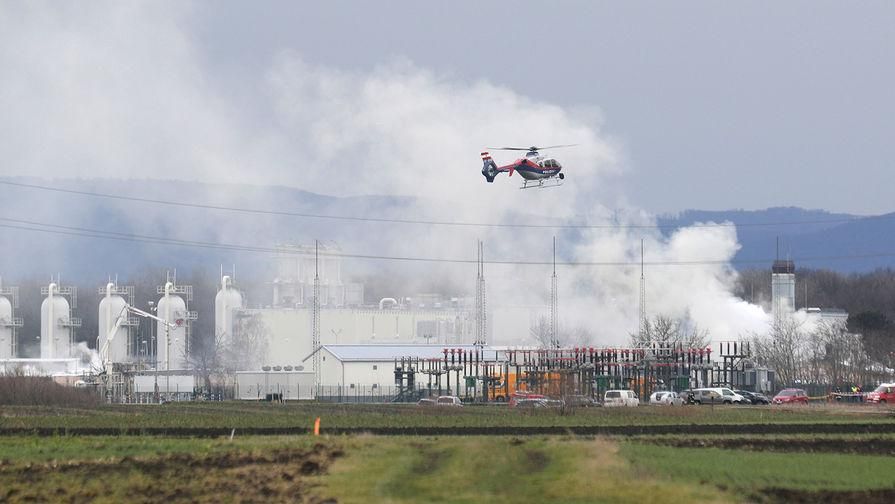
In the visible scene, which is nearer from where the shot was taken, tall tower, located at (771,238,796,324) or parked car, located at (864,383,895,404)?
parked car, located at (864,383,895,404)

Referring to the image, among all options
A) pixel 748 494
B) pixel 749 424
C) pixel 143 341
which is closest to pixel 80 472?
pixel 748 494

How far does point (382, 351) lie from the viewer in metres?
140

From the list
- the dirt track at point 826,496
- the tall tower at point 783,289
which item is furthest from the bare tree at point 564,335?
the dirt track at point 826,496

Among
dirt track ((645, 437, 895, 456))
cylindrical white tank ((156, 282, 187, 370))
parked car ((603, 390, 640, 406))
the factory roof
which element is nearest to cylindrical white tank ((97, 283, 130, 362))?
cylindrical white tank ((156, 282, 187, 370))

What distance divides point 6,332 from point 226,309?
2519 centimetres

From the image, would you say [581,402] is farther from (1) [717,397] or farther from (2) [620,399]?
(1) [717,397]

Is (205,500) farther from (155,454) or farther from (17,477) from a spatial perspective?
(155,454)

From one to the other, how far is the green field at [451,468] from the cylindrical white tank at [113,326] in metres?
109

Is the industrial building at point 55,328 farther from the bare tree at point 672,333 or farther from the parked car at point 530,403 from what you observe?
the parked car at point 530,403

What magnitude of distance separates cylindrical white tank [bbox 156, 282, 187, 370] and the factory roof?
27334mm

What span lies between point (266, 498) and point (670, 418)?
1464 inches

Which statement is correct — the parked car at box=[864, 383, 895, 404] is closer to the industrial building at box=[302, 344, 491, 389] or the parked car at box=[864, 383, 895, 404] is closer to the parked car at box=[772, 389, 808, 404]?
the parked car at box=[772, 389, 808, 404]

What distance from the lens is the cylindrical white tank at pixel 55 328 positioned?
16581 centimetres

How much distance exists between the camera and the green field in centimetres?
3172
